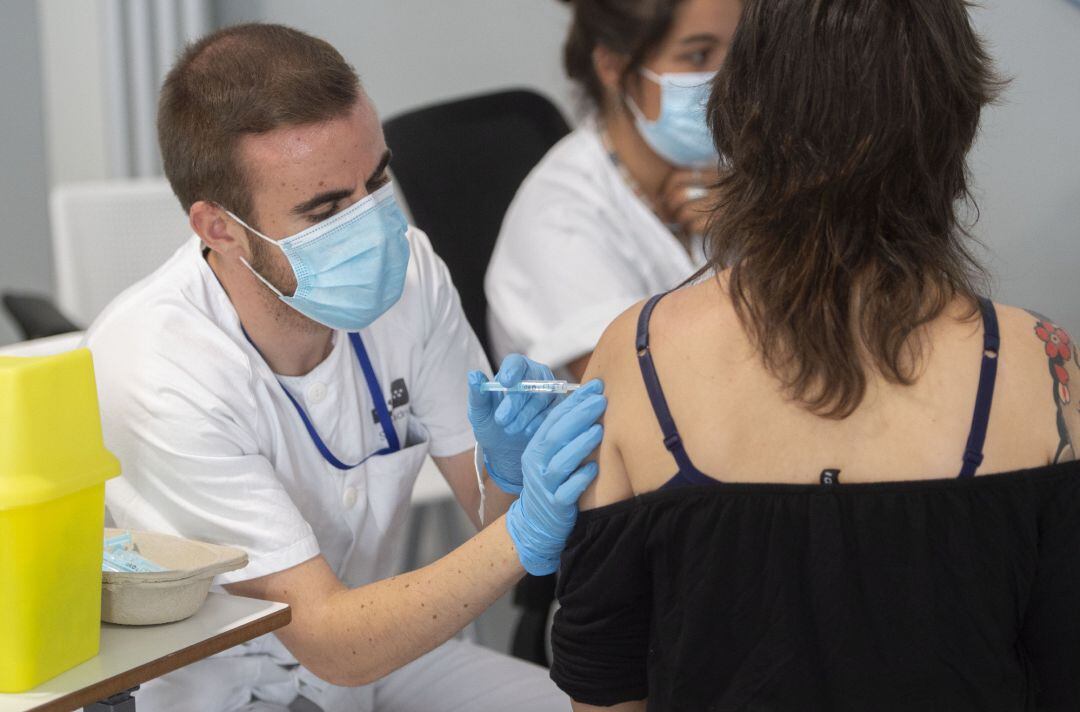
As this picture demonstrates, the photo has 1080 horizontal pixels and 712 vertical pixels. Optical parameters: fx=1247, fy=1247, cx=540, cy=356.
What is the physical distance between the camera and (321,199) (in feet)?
5.03

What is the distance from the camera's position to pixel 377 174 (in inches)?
62.6

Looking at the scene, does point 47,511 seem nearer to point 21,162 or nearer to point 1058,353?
point 1058,353

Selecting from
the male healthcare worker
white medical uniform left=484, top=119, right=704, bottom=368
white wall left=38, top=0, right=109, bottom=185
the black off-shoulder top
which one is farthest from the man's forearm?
white wall left=38, top=0, right=109, bottom=185

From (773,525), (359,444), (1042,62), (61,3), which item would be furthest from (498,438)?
(61,3)

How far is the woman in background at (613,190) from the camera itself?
83.7 inches

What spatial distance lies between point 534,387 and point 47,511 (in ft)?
1.81

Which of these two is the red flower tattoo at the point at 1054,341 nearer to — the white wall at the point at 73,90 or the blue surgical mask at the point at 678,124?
the blue surgical mask at the point at 678,124

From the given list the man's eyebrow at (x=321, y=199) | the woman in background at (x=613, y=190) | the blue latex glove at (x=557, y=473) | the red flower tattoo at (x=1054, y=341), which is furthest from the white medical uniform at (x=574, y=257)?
the red flower tattoo at (x=1054, y=341)

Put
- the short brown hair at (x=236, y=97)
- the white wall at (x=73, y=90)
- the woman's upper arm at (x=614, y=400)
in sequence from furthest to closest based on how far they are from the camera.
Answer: the white wall at (x=73, y=90) → the short brown hair at (x=236, y=97) → the woman's upper arm at (x=614, y=400)

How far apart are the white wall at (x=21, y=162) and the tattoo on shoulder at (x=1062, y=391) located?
3168 mm

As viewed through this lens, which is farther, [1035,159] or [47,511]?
[1035,159]

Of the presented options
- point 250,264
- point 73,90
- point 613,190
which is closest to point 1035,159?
point 613,190

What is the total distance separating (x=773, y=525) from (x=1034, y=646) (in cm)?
28

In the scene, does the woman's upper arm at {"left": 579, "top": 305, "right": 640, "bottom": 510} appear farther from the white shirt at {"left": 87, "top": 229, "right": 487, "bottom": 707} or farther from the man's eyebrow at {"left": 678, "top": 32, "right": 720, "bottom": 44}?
the man's eyebrow at {"left": 678, "top": 32, "right": 720, "bottom": 44}
